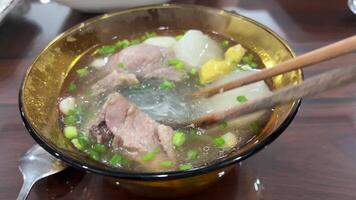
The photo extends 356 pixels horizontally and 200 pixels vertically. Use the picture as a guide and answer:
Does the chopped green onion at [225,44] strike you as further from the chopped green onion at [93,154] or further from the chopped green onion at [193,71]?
the chopped green onion at [93,154]

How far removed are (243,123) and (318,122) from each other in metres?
0.29

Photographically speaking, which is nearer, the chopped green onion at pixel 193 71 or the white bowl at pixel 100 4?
the chopped green onion at pixel 193 71

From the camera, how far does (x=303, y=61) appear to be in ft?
2.78

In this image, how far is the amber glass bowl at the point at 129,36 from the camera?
846mm

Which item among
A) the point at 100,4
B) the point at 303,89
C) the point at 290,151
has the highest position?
the point at 303,89

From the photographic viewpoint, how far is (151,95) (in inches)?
46.0

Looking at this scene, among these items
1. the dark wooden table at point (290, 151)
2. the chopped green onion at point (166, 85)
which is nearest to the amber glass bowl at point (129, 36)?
the dark wooden table at point (290, 151)

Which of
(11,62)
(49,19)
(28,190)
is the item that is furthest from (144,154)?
(49,19)

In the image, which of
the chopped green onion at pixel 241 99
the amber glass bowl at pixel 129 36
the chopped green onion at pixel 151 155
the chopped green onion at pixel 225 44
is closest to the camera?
the amber glass bowl at pixel 129 36

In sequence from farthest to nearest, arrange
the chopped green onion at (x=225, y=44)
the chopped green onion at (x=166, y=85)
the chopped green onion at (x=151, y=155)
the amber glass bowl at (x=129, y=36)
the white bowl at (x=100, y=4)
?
the white bowl at (x=100, y=4)
the chopped green onion at (x=225, y=44)
the chopped green onion at (x=166, y=85)
the chopped green onion at (x=151, y=155)
the amber glass bowl at (x=129, y=36)

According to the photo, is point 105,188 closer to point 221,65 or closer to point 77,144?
point 77,144

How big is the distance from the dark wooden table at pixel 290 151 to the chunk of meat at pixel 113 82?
0.77ft

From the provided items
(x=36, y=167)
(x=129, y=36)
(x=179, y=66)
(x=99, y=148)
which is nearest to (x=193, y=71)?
(x=179, y=66)

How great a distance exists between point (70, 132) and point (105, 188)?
0.16 metres
